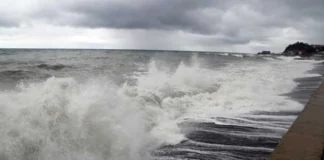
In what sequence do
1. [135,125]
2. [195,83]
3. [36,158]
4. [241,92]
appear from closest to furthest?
[36,158] < [135,125] < [241,92] < [195,83]

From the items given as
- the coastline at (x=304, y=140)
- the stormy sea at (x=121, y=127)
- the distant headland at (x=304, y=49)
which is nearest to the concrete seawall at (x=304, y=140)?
the coastline at (x=304, y=140)

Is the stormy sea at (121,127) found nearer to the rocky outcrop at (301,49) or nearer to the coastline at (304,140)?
the coastline at (304,140)

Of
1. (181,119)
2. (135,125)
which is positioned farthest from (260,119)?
(135,125)

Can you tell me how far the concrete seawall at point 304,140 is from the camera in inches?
138

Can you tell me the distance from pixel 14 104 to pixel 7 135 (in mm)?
817

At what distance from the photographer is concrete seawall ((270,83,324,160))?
11.5ft

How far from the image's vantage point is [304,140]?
13.3ft

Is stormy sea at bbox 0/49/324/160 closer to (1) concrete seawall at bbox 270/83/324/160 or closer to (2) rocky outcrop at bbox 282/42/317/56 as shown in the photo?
(1) concrete seawall at bbox 270/83/324/160

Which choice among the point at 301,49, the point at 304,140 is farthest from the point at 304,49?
the point at 304,140

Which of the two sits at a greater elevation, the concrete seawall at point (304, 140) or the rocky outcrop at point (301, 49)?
the rocky outcrop at point (301, 49)

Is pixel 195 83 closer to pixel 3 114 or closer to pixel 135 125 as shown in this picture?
pixel 135 125

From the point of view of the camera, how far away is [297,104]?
26.1 feet

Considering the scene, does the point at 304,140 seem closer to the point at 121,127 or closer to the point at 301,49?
the point at 121,127

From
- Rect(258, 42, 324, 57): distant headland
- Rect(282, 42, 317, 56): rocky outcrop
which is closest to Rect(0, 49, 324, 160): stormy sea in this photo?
Rect(258, 42, 324, 57): distant headland
